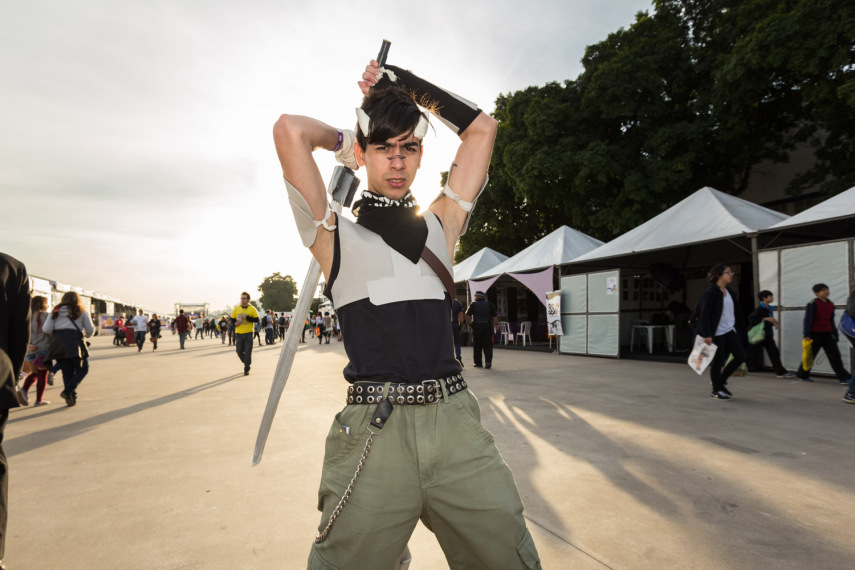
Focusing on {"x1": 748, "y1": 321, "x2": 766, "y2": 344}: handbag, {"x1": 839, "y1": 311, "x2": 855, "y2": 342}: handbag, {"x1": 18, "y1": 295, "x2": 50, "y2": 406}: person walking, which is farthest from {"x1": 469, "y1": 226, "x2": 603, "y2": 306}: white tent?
{"x1": 18, "y1": 295, "x2": 50, "y2": 406}: person walking

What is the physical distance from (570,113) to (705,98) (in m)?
4.36

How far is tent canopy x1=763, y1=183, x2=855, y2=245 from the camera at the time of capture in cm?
824

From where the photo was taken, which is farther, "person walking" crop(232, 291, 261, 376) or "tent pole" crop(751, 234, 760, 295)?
"person walking" crop(232, 291, 261, 376)

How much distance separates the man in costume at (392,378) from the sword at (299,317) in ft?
0.18

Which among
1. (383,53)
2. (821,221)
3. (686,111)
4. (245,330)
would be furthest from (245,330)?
(686,111)

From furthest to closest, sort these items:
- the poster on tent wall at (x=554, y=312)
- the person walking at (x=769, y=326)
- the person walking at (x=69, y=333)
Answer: the poster on tent wall at (x=554, y=312) < the person walking at (x=769, y=326) < the person walking at (x=69, y=333)

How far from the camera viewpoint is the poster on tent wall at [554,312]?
13969 mm

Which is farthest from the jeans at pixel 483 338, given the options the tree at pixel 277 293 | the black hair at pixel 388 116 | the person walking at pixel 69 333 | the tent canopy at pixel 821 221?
the tree at pixel 277 293

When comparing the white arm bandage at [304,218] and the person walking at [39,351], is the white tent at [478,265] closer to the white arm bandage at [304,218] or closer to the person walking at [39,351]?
the person walking at [39,351]

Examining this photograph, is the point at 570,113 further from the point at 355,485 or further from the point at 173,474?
the point at 355,485

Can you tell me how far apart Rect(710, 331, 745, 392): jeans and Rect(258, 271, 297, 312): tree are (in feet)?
331

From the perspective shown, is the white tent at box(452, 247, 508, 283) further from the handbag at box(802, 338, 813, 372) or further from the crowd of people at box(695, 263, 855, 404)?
the handbag at box(802, 338, 813, 372)

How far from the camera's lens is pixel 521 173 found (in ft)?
58.3

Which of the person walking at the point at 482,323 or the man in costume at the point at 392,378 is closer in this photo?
the man in costume at the point at 392,378
